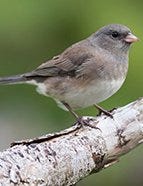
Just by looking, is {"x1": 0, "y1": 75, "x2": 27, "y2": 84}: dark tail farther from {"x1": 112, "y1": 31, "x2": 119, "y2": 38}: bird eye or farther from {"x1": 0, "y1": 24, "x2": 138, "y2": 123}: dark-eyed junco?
Answer: {"x1": 112, "y1": 31, "x2": 119, "y2": 38}: bird eye

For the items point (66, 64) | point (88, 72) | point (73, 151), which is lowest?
point (73, 151)

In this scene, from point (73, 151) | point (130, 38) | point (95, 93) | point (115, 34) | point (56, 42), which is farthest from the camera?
point (56, 42)

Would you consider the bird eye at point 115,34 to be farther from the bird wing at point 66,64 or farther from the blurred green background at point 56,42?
the blurred green background at point 56,42

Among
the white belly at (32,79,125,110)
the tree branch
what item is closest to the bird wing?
the white belly at (32,79,125,110)

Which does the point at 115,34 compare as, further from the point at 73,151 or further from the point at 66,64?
the point at 73,151

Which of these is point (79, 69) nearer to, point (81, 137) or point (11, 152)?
point (81, 137)

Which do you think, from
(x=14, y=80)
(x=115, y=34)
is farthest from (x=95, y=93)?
(x=14, y=80)
